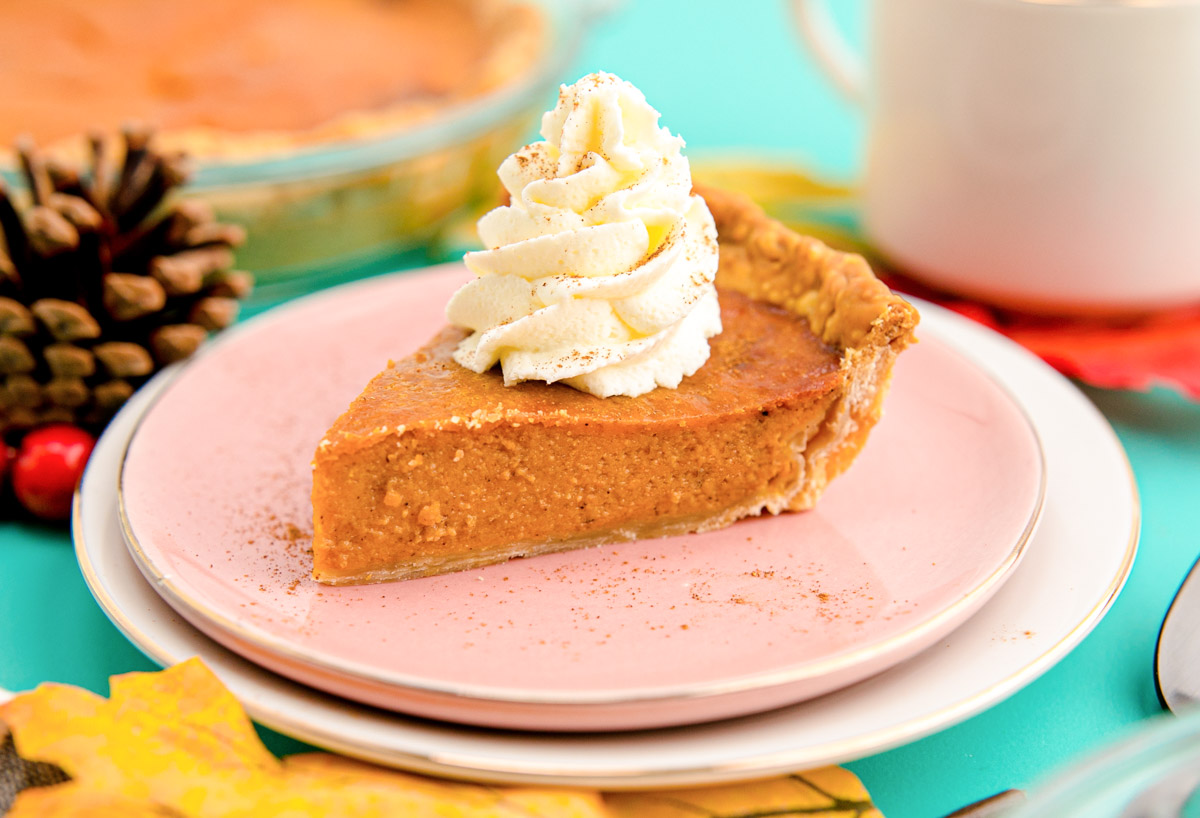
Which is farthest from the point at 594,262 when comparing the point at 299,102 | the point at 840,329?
the point at 299,102

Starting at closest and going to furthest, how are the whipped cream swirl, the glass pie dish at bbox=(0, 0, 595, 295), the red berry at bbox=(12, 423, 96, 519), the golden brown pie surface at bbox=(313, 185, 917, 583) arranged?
the golden brown pie surface at bbox=(313, 185, 917, 583), the whipped cream swirl, the red berry at bbox=(12, 423, 96, 519), the glass pie dish at bbox=(0, 0, 595, 295)

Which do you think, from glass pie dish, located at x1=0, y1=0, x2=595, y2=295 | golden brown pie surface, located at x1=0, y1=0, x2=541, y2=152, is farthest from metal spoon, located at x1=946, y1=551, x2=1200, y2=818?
golden brown pie surface, located at x1=0, y1=0, x2=541, y2=152

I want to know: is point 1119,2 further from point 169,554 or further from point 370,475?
point 169,554

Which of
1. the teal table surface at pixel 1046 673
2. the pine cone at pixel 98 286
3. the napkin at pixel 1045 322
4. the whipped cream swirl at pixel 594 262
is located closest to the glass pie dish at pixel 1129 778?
the teal table surface at pixel 1046 673

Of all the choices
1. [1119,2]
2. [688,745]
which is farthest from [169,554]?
[1119,2]

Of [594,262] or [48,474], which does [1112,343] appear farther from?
[48,474]

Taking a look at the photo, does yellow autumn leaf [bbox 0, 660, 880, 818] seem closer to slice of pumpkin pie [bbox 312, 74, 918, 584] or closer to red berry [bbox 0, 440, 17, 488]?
slice of pumpkin pie [bbox 312, 74, 918, 584]

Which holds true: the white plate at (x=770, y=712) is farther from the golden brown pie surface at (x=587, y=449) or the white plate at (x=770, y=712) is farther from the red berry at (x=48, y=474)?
the golden brown pie surface at (x=587, y=449)
